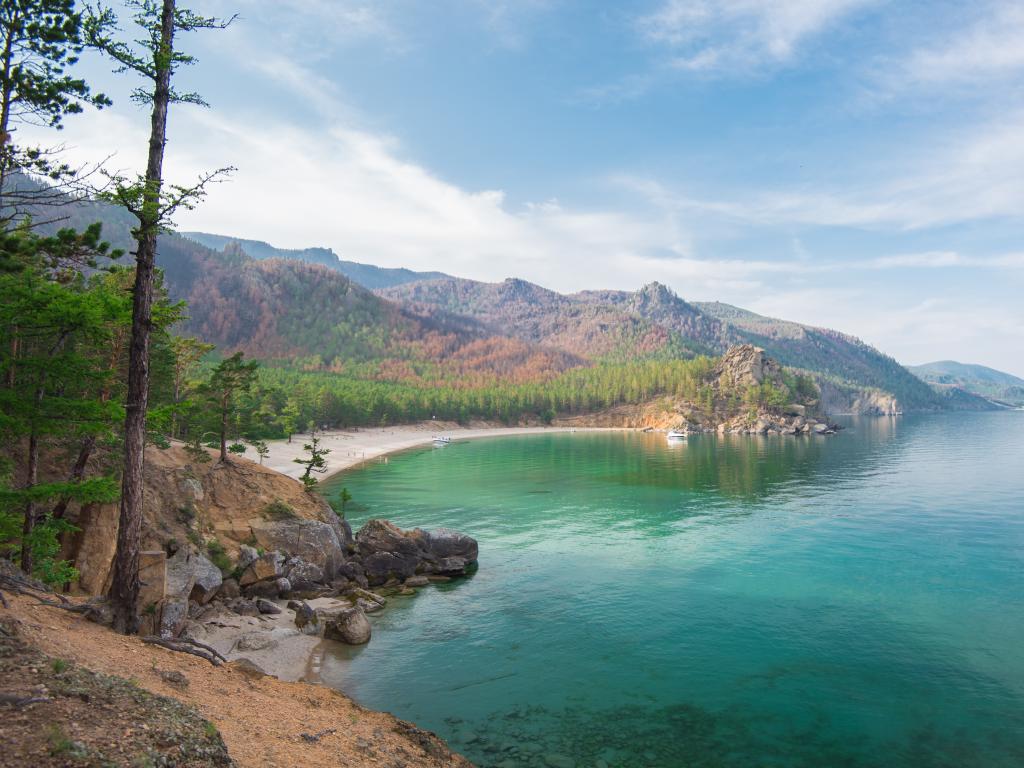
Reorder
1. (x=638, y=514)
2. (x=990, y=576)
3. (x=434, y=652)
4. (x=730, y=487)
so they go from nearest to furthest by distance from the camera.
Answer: (x=434, y=652) → (x=990, y=576) → (x=638, y=514) → (x=730, y=487)

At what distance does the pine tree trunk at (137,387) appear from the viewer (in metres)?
18.4

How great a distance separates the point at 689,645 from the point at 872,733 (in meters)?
9.16

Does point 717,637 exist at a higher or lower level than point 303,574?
higher

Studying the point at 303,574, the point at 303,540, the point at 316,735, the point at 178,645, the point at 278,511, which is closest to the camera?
the point at 316,735

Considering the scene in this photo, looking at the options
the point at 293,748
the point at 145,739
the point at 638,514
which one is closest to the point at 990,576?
the point at 638,514

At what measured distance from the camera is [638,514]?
215 feet

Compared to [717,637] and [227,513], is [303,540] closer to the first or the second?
[227,513]

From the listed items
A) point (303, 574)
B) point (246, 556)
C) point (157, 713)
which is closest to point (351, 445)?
point (303, 574)

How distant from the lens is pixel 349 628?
1174 inches

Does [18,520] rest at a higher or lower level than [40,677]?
higher

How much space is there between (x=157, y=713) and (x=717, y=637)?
26.6 m

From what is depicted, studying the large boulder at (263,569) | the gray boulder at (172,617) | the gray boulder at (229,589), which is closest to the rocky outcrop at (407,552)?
the large boulder at (263,569)

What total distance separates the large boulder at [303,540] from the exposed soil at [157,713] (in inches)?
712

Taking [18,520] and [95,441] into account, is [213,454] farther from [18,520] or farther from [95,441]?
[18,520]
